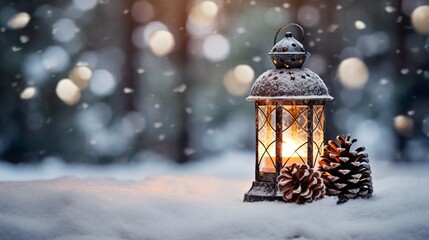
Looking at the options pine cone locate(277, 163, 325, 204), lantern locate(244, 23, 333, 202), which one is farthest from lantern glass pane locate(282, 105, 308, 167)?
pine cone locate(277, 163, 325, 204)

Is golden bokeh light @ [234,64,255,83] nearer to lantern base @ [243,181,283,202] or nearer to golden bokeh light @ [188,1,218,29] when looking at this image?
golden bokeh light @ [188,1,218,29]

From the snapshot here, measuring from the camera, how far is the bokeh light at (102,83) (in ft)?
13.9

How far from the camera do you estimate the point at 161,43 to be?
13.8 ft

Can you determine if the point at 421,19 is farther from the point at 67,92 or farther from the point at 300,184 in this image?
the point at 67,92

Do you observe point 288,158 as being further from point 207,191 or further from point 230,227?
point 230,227

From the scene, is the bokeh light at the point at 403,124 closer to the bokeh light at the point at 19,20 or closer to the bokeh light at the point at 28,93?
the bokeh light at the point at 28,93

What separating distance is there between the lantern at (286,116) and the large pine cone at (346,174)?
140 millimetres

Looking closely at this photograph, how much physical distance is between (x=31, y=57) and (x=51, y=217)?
2.35 m

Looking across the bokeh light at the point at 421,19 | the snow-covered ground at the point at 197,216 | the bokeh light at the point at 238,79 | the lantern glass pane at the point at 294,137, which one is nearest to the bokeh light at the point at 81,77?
the bokeh light at the point at 238,79

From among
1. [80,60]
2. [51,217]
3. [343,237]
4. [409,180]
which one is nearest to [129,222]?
[51,217]

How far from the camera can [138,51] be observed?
4.18 meters

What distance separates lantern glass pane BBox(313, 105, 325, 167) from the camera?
2729mm

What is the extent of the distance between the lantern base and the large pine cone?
22cm

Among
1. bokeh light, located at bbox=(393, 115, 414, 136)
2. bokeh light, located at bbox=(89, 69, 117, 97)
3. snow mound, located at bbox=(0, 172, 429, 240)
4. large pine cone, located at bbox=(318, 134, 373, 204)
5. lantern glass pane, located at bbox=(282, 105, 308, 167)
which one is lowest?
snow mound, located at bbox=(0, 172, 429, 240)
